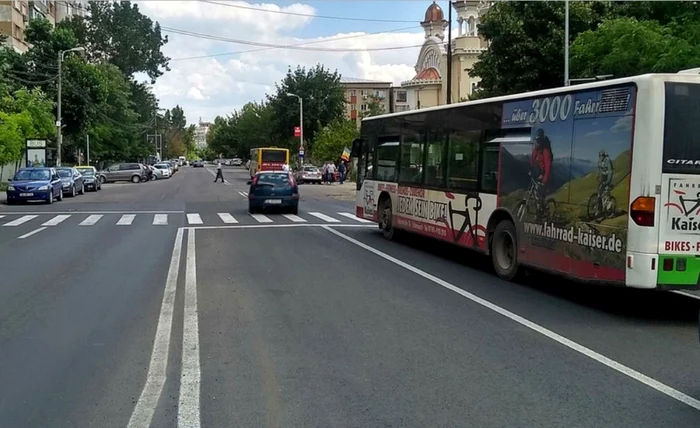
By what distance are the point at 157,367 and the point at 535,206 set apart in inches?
250

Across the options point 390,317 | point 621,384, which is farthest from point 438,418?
point 390,317

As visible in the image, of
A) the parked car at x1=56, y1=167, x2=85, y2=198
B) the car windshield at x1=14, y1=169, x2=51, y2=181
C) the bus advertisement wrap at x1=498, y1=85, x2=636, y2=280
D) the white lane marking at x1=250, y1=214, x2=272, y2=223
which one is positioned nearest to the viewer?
the bus advertisement wrap at x1=498, y1=85, x2=636, y2=280

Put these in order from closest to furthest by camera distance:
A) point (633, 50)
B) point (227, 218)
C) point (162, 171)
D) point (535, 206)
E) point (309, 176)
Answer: point (535, 206)
point (633, 50)
point (227, 218)
point (309, 176)
point (162, 171)

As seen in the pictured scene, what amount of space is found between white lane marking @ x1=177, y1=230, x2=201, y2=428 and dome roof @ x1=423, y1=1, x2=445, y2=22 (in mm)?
84760

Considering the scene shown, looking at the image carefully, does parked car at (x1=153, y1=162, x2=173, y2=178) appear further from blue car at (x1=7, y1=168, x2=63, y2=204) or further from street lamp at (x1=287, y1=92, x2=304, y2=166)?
blue car at (x1=7, y1=168, x2=63, y2=204)

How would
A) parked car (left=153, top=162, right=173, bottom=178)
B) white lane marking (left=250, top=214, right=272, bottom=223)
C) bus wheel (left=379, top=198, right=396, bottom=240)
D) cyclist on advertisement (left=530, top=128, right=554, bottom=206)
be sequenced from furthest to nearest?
1. parked car (left=153, top=162, right=173, bottom=178)
2. white lane marking (left=250, top=214, right=272, bottom=223)
3. bus wheel (left=379, top=198, right=396, bottom=240)
4. cyclist on advertisement (left=530, top=128, right=554, bottom=206)

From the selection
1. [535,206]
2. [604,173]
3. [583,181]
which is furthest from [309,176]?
[604,173]

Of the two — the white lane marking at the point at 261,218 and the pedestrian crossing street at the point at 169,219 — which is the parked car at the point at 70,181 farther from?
the white lane marking at the point at 261,218

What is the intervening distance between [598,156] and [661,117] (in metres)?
1.00

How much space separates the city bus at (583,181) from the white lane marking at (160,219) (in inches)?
442

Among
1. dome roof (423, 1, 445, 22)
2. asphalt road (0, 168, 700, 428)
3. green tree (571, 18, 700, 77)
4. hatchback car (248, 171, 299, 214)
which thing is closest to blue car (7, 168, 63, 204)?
hatchback car (248, 171, 299, 214)

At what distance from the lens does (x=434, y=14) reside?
9225 centimetres

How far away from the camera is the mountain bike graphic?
35.9 feet

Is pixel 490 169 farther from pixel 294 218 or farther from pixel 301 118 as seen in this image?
pixel 301 118
